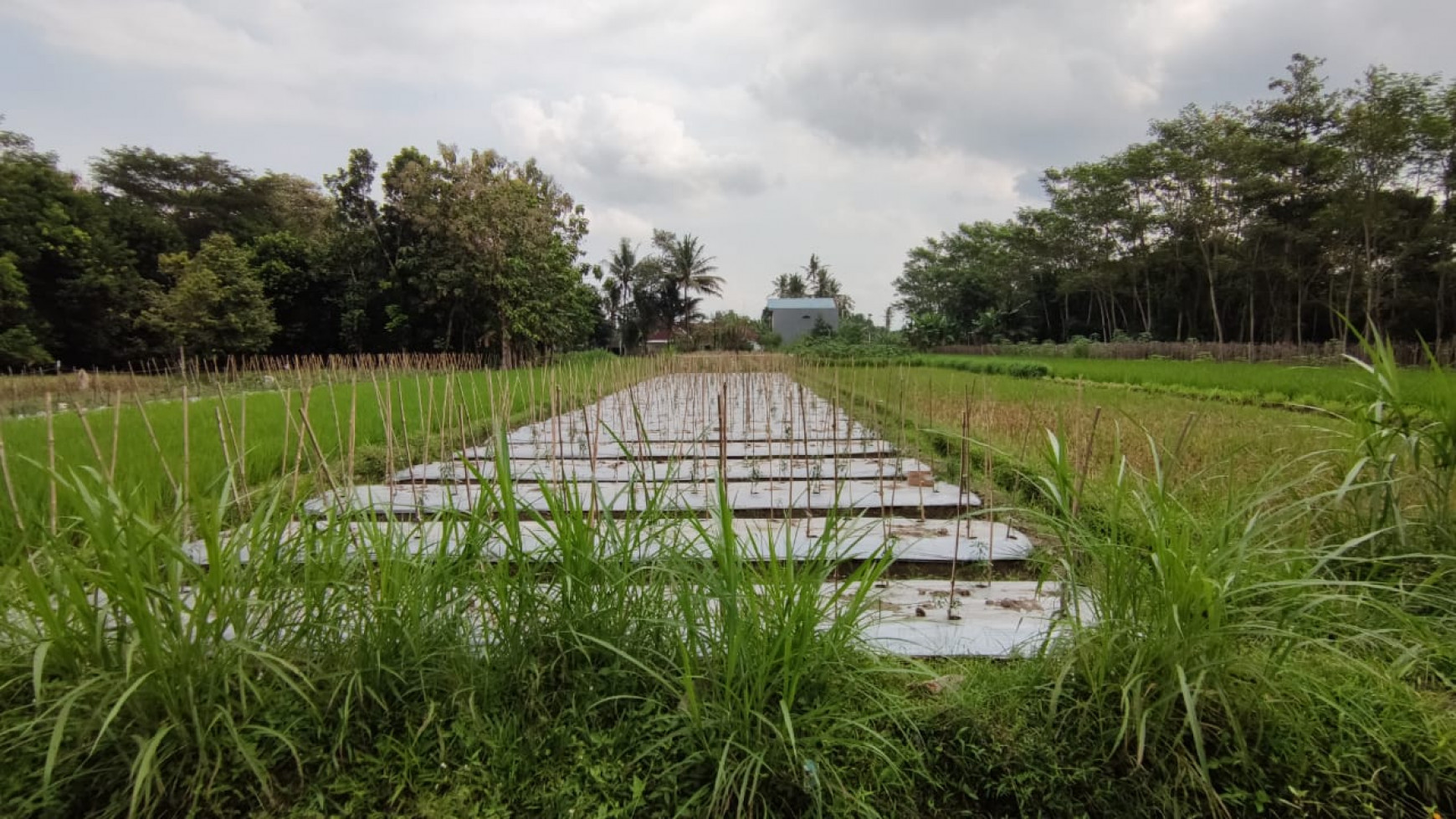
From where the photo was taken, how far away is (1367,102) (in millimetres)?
17266

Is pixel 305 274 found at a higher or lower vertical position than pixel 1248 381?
higher

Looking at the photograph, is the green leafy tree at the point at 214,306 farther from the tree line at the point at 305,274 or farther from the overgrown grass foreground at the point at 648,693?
the overgrown grass foreground at the point at 648,693

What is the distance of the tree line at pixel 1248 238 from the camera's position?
18047 mm

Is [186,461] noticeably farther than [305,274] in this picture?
No

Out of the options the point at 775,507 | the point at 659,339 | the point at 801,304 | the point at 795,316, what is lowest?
the point at 775,507

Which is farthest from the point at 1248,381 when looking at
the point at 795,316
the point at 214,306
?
the point at 795,316

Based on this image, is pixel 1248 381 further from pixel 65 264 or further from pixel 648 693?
pixel 65 264

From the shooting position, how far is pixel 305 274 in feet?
74.8

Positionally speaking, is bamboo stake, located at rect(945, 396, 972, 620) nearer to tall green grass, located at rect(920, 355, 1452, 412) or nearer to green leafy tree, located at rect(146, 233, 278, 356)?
tall green grass, located at rect(920, 355, 1452, 412)

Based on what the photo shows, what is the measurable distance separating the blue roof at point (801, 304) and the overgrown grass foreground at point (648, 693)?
38886 mm

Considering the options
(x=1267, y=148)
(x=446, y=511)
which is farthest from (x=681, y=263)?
(x=446, y=511)

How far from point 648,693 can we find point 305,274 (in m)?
26.6

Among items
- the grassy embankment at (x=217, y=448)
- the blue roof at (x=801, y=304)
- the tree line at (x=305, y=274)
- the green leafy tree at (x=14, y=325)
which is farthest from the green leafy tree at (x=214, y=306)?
the blue roof at (x=801, y=304)

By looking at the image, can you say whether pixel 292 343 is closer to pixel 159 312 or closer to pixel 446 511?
pixel 159 312
